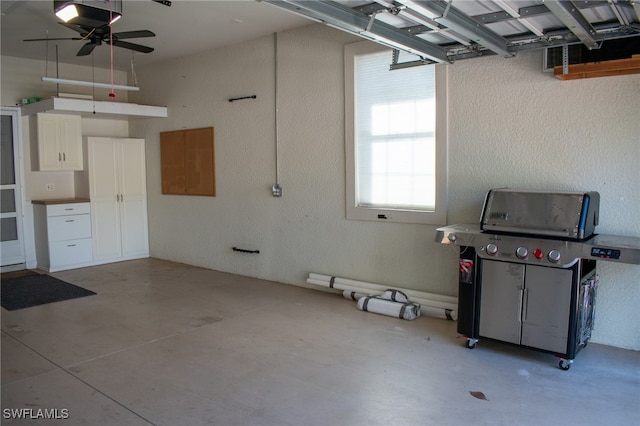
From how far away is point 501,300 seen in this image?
146 inches

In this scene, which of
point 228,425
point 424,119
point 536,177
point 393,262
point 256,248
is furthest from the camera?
point 256,248

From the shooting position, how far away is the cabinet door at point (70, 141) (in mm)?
7031

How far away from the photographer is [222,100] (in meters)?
6.66

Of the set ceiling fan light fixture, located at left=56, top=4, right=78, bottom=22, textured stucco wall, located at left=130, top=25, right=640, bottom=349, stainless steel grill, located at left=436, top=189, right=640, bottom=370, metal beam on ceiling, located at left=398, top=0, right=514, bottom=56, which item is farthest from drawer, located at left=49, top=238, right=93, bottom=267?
metal beam on ceiling, located at left=398, top=0, right=514, bottom=56

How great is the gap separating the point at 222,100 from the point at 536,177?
4.25 m

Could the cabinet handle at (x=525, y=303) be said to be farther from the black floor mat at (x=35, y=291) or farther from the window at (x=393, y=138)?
the black floor mat at (x=35, y=291)

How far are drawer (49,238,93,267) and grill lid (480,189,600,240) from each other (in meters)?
5.81

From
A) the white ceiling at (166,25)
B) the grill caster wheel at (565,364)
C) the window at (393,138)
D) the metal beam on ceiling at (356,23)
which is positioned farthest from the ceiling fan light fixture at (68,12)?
the grill caster wheel at (565,364)

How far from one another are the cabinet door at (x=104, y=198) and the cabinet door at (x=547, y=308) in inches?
241

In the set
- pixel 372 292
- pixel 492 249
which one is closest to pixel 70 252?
pixel 372 292

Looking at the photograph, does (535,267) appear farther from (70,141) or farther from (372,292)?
(70,141)

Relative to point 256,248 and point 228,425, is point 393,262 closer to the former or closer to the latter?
point 256,248

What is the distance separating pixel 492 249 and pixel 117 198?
5945mm

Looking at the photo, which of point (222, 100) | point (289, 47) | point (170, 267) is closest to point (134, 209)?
point (170, 267)
